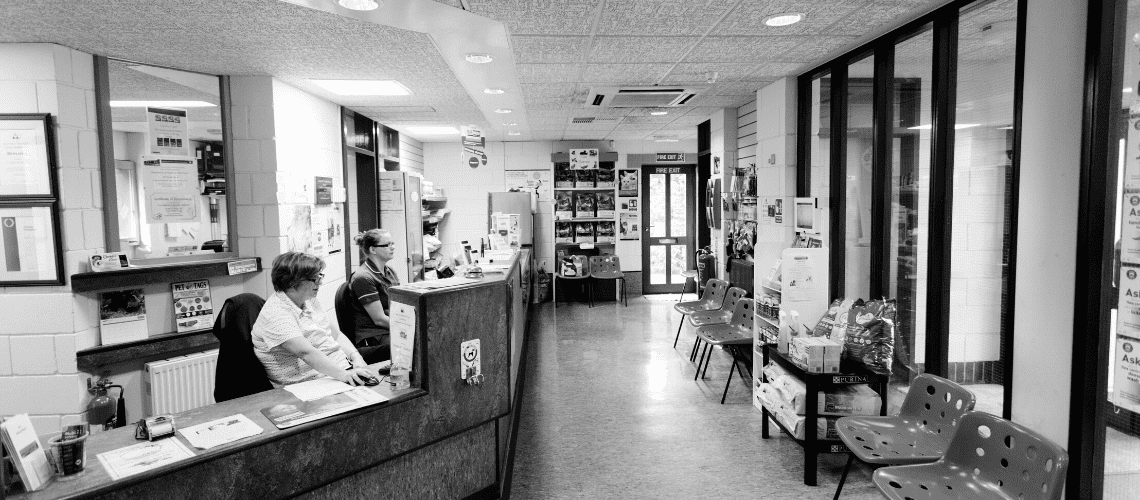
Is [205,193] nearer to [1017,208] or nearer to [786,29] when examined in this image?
[786,29]

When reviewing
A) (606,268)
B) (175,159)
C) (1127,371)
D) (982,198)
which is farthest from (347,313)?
(606,268)

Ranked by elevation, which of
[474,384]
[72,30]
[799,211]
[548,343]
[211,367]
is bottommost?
[548,343]

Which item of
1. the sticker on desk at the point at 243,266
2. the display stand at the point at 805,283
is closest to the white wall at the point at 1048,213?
the display stand at the point at 805,283

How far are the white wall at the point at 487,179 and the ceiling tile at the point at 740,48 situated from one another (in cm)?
604

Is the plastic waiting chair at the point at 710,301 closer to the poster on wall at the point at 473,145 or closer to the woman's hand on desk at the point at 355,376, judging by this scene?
the poster on wall at the point at 473,145

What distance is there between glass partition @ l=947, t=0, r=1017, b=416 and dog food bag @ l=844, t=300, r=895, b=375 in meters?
Result: 0.53

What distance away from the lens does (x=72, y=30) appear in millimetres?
3410

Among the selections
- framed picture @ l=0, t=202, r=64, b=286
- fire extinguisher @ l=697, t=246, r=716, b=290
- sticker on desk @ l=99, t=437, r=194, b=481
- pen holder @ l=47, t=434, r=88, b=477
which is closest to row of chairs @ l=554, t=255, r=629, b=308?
fire extinguisher @ l=697, t=246, r=716, b=290

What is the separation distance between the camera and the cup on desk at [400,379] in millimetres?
2777

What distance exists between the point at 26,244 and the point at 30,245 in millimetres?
22

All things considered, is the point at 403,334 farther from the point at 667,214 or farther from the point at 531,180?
the point at 667,214

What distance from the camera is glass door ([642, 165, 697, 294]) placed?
10875 millimetres

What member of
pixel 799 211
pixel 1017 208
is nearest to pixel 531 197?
pixel 799 211

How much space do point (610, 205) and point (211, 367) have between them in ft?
23.3
